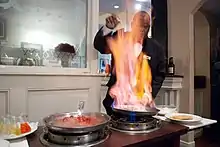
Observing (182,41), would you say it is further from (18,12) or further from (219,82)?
(18,12)

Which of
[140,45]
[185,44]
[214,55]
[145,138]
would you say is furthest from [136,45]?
[214,55]

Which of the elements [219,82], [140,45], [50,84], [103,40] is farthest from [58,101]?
[219,82]

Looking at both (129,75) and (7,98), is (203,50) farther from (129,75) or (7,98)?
(7,98)

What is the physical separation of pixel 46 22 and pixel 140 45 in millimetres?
916

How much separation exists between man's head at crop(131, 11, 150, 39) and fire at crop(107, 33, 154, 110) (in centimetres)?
10

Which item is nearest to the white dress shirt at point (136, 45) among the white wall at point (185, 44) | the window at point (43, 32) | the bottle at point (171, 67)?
the window at point (43, 32)

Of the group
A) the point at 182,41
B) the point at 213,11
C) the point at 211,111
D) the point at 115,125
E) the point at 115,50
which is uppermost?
the point at 213,11

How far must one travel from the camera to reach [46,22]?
6.37 ft

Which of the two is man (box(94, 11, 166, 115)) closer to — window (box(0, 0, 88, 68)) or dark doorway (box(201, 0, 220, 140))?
window (box(0, 0, 88, 68))

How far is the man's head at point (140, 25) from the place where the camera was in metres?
2.11

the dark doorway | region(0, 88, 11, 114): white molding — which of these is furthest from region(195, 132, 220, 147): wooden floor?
region(0, 88, 11, 114): white molding

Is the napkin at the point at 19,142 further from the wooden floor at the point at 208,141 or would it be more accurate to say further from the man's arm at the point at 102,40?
the wooden floor at the point at 208,141

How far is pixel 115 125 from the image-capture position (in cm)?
125

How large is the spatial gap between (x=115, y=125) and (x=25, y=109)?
81 cm
